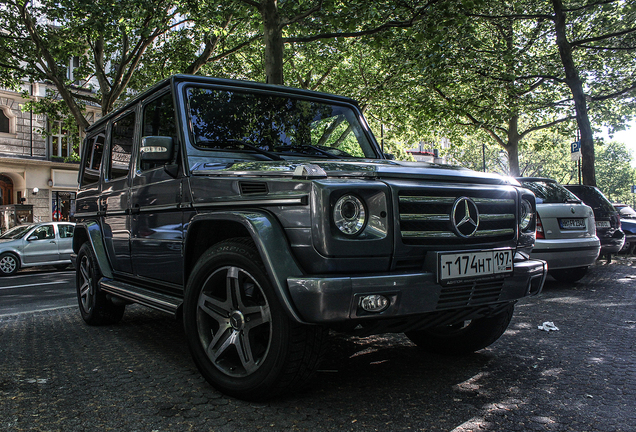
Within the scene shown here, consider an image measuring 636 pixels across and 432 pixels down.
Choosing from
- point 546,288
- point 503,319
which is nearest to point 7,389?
point 503,319

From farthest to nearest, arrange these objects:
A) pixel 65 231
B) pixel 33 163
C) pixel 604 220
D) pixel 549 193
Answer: pixel 33 163
pixel 65 231
pixel 604 220
pixel 549 193

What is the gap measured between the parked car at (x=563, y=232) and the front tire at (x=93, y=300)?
5474mm

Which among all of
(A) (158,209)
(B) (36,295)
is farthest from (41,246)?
(A) (158,209)

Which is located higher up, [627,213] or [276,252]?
[627,213]

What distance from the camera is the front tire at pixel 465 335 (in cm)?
372

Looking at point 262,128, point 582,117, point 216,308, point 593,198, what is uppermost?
point 582,117

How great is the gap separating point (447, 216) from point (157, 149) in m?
1.99

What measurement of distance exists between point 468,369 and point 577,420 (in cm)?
98

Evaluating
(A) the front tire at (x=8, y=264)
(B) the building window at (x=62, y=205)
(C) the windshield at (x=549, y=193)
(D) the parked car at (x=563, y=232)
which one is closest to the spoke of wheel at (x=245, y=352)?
(D) the parked car at (x=563, y=232)

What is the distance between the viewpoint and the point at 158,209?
391cm

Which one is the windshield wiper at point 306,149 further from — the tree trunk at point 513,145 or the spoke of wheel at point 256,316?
the tree trunk at point 513,145

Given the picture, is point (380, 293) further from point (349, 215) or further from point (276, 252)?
point (276, 252)

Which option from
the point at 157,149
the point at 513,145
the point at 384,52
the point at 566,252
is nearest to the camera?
the point at 157,149

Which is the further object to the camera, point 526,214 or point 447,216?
point 526,214
